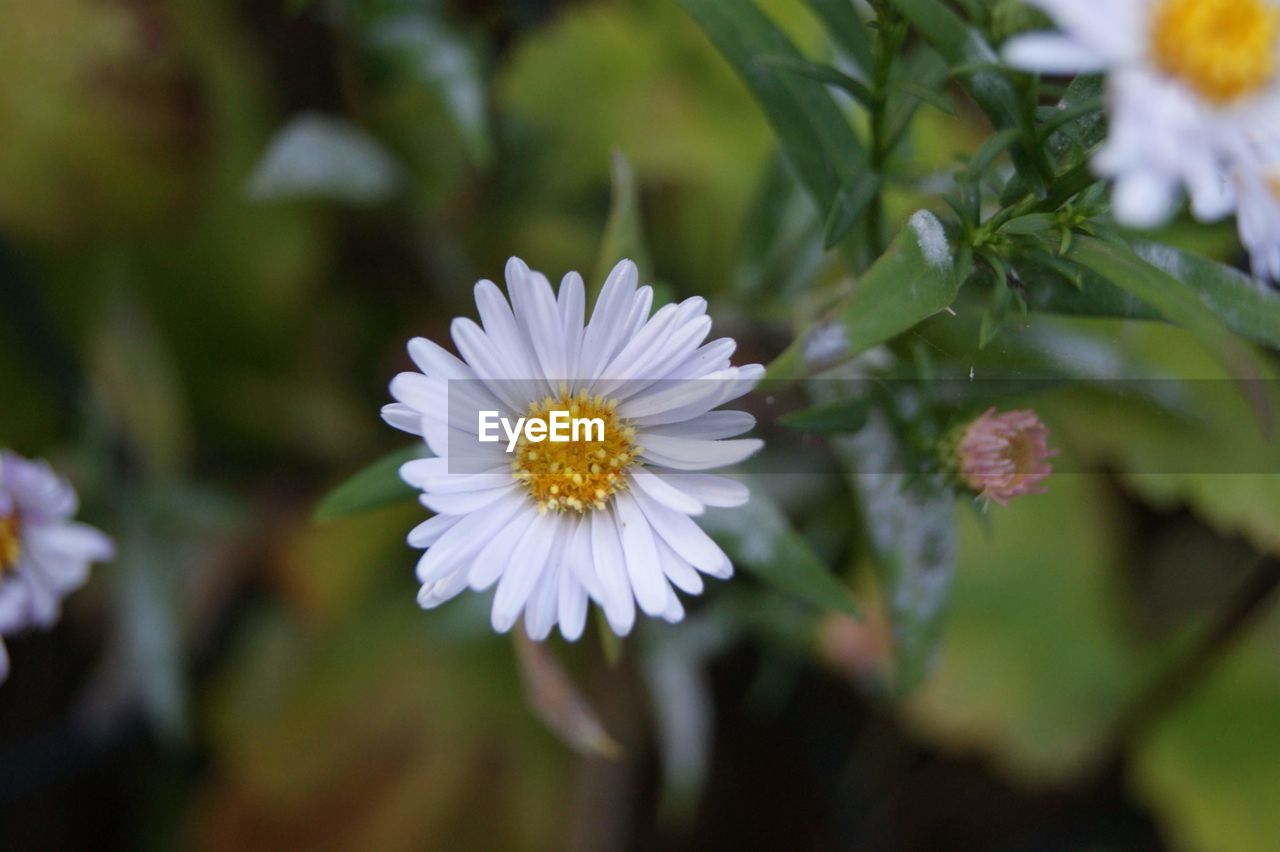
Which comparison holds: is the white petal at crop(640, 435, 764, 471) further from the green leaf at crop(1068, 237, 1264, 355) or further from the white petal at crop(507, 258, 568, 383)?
the green leaf at crop(1068, 237, 1264, 355)

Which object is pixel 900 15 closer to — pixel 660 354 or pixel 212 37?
pixel 660 354

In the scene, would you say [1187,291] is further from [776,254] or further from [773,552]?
[776,254]

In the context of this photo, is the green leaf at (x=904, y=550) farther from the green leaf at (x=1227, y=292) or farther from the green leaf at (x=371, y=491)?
the green leaf at (x=371, y=491)

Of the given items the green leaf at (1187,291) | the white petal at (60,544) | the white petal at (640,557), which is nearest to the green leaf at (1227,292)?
the green leaf at (1187,291)

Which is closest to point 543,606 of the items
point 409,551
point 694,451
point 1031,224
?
point 694,451

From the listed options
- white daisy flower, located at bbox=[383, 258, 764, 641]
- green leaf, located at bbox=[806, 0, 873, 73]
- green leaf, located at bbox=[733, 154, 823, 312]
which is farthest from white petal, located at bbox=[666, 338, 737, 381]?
green leaf, located at bbox=[733, 154, 823, 312]
